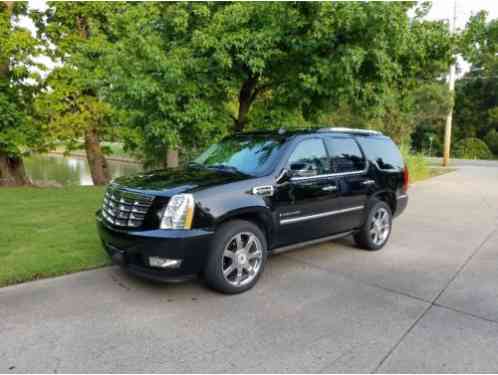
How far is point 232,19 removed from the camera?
659 cm

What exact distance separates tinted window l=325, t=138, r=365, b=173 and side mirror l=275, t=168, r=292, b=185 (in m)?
0.84

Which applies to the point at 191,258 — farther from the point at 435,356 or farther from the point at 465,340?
the point at 465,340

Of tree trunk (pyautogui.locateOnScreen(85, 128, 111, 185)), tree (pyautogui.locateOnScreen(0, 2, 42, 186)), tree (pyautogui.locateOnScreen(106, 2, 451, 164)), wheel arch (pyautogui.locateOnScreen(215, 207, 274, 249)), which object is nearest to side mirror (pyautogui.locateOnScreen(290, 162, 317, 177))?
wheel arch (pyautogui.locateOnScreen(215, 207, 274, 249))

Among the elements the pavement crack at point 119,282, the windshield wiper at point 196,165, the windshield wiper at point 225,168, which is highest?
the windshield wiper at point 196,165

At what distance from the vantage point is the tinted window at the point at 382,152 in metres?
5.69

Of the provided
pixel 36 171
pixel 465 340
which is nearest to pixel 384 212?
pixel 465 340

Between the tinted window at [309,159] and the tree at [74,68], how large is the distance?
9.12 m

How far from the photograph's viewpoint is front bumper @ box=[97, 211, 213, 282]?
3.63m

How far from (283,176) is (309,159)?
21.8 inches

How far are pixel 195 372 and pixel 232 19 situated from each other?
5.78 metres

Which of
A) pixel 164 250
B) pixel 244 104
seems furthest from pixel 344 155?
pixel 244 104

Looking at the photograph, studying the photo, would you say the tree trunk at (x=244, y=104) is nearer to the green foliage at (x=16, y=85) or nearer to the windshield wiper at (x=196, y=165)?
the windshield wiper at (x=196, y=165)

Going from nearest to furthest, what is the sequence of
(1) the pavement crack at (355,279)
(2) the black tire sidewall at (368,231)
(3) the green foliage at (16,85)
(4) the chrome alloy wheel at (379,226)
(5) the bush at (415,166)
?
(1) the pavement crack at (355,279) < (2) the black tire sidewall at (368,231) < (4) the chrome alloy wheel at (379,226) < (3) the green foliage at (16,85) < (5) the bush at (415,166)

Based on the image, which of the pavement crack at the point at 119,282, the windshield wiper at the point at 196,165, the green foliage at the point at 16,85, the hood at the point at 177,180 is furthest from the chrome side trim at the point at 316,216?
the green foliage at the point at 16,85
